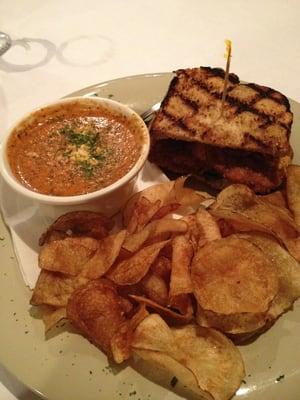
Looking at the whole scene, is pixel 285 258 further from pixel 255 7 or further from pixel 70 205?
pixel 255 7

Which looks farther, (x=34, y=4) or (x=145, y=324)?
(x=34, y=4)

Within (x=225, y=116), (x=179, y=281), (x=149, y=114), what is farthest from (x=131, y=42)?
(x=179, y=281)

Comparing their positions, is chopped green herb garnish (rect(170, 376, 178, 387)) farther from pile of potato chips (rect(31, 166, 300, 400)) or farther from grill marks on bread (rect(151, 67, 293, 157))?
grill marks on bread (rect(151, 67, 293, 157))

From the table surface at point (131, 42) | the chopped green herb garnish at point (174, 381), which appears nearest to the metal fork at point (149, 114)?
the table surface at point (131, 42)

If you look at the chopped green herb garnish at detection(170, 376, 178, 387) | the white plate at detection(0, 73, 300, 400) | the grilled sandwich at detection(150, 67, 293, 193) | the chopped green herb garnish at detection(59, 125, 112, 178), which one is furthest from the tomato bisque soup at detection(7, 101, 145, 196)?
the chopped green herb garnish at detection(170, 376, 178, 387)

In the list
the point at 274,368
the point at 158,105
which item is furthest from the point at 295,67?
the point at 274,368

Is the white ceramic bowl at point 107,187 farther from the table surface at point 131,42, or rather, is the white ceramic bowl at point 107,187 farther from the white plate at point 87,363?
the table surface at point 131,42
